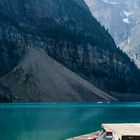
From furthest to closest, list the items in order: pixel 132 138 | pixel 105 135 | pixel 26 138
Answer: pixel 26 138 < pixel 105 135 < pixel 132 138

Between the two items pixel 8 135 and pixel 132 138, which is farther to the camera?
pixel 8 135

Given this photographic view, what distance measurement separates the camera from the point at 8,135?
225 feet

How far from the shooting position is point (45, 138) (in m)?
64.6

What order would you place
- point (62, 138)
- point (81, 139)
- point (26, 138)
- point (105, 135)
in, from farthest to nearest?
point (26, 138) → point (62, 138) → point (81, 139) → point (105, 135)

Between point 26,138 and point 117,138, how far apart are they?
35.2 metres

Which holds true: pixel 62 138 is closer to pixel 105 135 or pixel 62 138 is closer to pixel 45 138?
pixel 45 138

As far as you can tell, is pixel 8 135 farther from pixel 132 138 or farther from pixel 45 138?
pixel 132 138

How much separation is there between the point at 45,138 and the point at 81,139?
21.4m

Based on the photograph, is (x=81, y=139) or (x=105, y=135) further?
(x=81, y=139)

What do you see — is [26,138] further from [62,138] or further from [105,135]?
[105,135]

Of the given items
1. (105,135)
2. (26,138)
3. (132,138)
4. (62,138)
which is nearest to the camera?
(132,138)

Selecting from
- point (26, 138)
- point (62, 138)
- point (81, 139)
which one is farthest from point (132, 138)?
point (26, 138)

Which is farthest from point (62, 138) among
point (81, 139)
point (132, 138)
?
point (132, 138)

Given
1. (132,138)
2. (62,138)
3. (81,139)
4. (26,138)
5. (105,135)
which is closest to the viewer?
(132,138)
